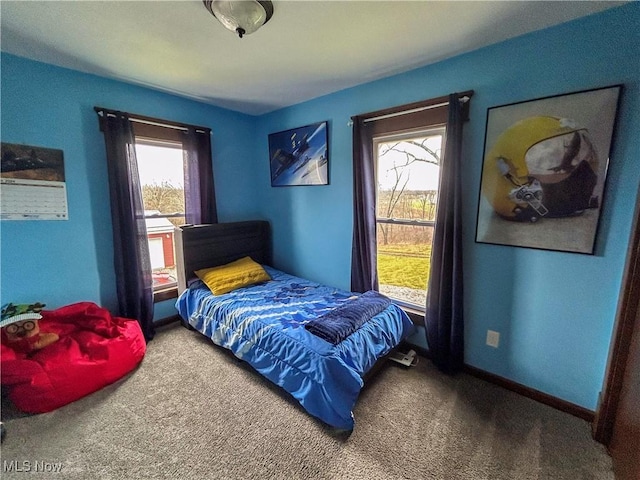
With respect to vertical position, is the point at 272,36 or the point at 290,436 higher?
the point at 272,36

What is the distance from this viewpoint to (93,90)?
220 cm

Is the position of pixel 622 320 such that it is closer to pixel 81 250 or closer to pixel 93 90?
pixel 81 250

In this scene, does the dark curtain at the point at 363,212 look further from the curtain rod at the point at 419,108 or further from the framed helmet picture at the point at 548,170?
the framed helmet picture at the point at 548,170

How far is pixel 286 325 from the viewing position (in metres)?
1.91

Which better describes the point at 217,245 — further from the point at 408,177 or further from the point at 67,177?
the point at 408,177

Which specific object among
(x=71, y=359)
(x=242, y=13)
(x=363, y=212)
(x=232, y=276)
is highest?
(x=242, y=13)

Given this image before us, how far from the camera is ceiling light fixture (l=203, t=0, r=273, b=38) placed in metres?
1.31

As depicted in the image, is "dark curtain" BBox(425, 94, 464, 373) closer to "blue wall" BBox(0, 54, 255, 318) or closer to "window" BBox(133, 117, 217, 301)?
"window" BBox(133, 117, 217, 301)

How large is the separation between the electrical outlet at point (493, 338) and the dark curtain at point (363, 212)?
941 mm

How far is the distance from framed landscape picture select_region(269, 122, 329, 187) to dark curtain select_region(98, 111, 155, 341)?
1396mm

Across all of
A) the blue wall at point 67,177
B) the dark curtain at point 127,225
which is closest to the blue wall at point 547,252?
the dark curtain at point 127,225

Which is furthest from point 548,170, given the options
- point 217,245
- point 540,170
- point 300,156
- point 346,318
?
point 217,245

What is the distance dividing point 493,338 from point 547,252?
710 mm

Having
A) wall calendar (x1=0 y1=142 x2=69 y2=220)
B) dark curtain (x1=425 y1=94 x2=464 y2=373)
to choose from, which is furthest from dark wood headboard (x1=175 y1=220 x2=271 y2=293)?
dark curtain (x1=425 y1=94 x2=464 y2=373)
